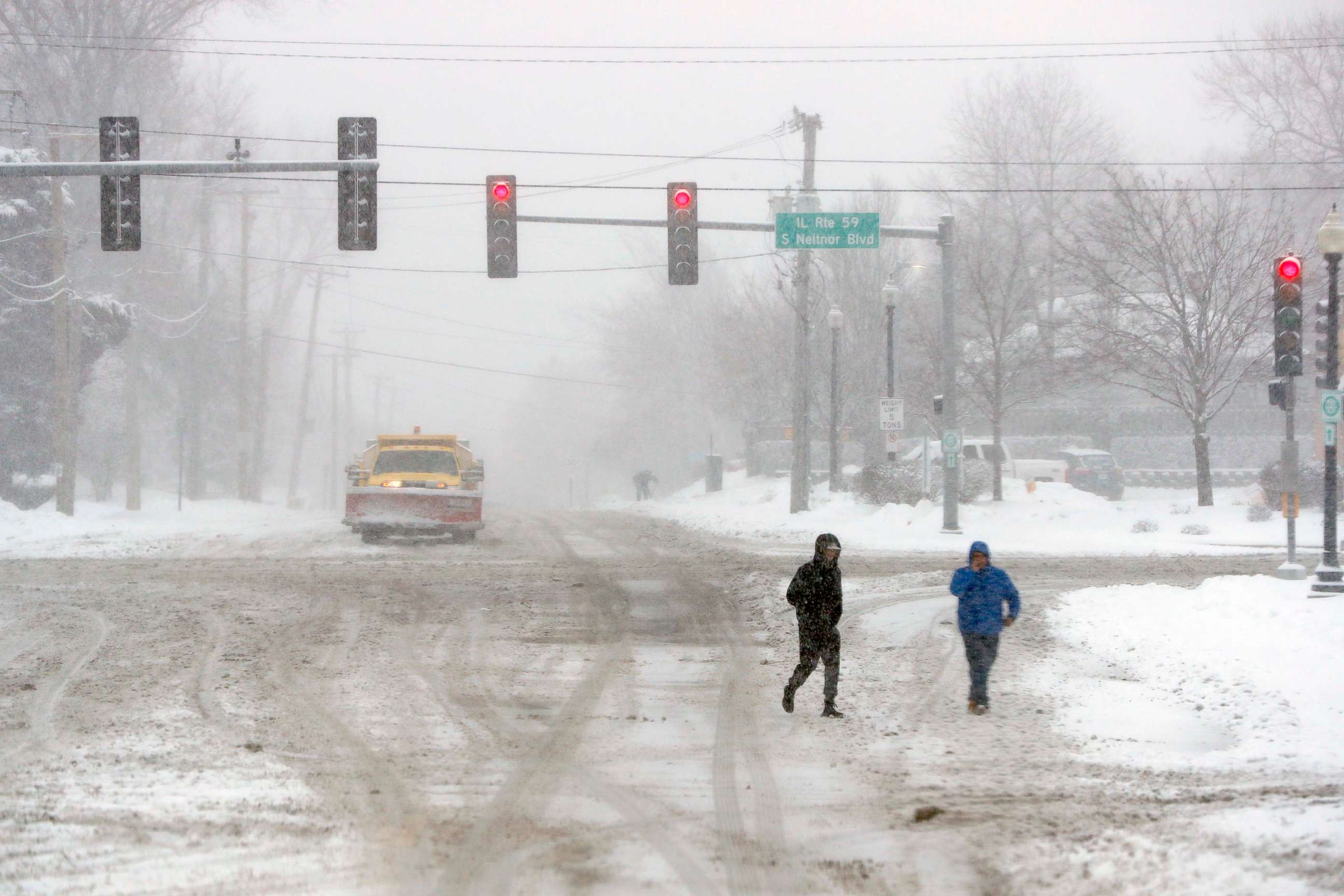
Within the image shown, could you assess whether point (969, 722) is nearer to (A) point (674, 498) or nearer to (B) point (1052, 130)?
(A) point (674, 498)

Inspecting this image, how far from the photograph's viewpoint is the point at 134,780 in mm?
7363

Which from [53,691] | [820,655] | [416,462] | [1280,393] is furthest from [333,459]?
[820,655]

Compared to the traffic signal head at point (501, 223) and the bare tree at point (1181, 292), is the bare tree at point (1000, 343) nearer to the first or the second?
the bare tree at point (1181, 292)

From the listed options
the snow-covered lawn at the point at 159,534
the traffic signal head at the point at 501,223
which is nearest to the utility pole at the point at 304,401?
the snow-covered lawn at the point at 159,534

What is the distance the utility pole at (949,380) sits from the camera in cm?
2505

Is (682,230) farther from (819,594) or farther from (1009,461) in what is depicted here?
(1009,461)

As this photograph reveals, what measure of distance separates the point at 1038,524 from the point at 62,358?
22.0m

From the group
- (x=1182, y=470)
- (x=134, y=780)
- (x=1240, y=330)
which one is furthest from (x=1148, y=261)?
(x=134, y=780)

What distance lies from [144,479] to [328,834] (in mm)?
68111

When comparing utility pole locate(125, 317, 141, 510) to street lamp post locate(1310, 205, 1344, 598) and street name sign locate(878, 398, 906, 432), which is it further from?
street lamp post locate(1310, 205, 1344, 598)

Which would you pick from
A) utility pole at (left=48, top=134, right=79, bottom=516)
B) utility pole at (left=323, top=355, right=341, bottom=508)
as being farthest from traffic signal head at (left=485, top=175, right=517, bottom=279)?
utility pole at (left=323, top=355, right=341, bottom=508)

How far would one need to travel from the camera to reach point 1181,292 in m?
29.0

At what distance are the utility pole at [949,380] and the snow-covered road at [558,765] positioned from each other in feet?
33.3

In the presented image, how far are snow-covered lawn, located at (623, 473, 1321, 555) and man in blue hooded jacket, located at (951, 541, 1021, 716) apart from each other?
43.0 feet
